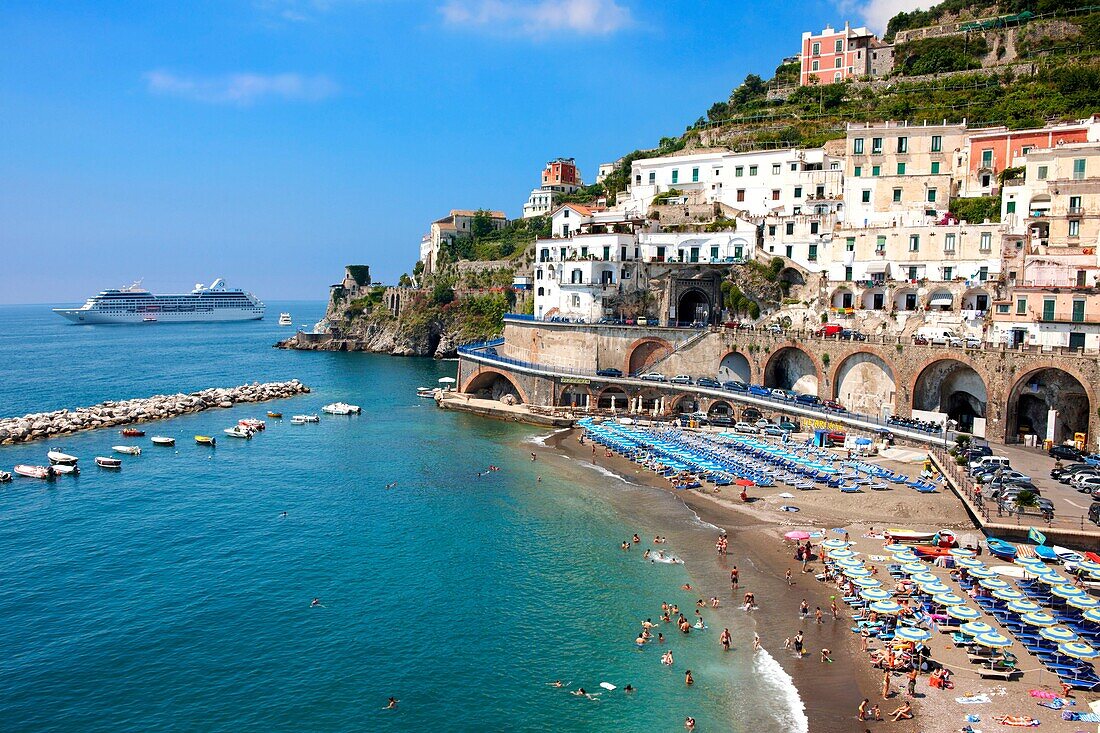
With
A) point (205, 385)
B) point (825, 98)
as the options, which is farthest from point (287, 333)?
point (825, 98)

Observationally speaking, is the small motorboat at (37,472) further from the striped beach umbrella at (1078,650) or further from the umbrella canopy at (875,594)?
the striped beach umbrella at (1078,650)

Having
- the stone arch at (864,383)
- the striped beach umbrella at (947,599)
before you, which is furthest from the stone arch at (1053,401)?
the striped beach umbrella at (947,599)

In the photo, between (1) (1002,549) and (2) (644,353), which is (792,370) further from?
→ (1) (1002,549)

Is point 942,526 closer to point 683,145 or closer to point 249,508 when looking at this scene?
point 249,508

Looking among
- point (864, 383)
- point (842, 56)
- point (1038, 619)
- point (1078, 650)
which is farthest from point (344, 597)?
point (842, 56)

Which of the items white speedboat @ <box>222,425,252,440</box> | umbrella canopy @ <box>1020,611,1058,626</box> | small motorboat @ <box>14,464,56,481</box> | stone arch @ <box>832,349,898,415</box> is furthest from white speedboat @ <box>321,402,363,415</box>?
umbrella canopy @ <box>1020,611,1058,626</box>

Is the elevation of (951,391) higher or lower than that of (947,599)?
higher

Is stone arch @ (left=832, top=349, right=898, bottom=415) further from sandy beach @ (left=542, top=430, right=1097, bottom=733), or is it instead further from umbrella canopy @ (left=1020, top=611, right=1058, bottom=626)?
umbrella canopy @ (left=1020, top=611, right=1058, bottom=626)
